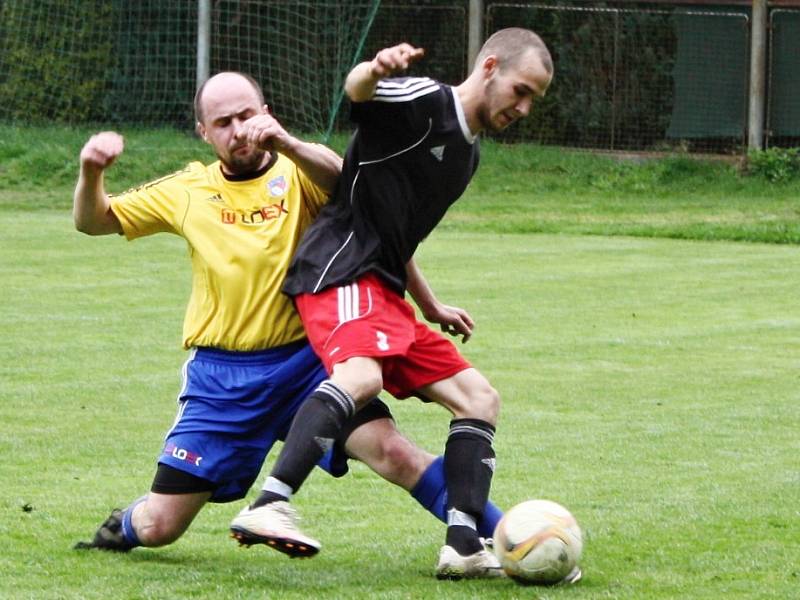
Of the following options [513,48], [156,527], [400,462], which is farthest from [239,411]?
[513,48]

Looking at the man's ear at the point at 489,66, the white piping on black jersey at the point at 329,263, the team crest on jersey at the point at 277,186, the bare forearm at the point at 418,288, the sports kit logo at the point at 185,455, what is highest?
the man's ear at the point at 489,66

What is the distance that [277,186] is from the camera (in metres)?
6.06

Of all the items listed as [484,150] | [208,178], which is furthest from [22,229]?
[208,178]

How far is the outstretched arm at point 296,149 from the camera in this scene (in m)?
5.52

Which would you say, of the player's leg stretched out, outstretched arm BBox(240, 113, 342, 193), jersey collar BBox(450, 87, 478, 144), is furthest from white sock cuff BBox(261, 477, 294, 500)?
jersey collar BBox(450, 87, 478, 144)

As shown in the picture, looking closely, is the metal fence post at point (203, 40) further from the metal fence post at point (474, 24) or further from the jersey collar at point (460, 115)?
the jersey collar at point (460, 115)

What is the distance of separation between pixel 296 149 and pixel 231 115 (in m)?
0.42

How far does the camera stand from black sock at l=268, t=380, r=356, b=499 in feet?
17.4

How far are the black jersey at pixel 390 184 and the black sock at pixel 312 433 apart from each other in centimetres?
47

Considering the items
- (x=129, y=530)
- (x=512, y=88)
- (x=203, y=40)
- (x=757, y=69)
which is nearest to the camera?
(x=512, y=88)

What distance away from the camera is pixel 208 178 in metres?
6.15

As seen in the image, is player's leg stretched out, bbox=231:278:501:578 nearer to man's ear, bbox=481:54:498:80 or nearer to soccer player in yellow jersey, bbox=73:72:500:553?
soccer player in yellow jersey, bbox=73:72:500:553

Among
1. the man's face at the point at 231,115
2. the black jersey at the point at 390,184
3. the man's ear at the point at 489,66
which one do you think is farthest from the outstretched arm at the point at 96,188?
the man's ear at the point at 489,66

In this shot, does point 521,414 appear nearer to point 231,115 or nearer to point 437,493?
point 437,493
